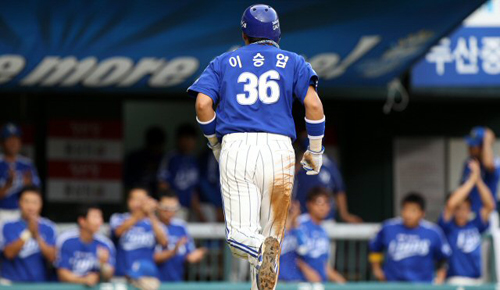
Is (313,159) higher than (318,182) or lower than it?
higher

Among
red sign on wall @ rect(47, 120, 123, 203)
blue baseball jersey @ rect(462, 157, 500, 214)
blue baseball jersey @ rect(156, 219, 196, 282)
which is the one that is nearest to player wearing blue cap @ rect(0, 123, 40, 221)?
blue baseball jersey @ rect(156, 219, 196, 282)

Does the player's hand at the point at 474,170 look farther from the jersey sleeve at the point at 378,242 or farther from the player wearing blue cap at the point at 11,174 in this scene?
the player wearing blue cap at the point at 11,174

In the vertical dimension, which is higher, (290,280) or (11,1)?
(11,1)

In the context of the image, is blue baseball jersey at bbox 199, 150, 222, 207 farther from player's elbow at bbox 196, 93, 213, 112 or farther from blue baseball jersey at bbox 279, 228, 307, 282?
player's elbow at bbox 196, 93, 213, 112

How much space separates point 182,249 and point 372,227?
5.99ft

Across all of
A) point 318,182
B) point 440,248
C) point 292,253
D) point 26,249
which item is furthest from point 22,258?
point 440,248

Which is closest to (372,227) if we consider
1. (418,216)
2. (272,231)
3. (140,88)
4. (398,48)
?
(418,216)

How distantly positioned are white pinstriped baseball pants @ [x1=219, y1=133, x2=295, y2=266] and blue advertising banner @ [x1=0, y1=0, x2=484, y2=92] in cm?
327

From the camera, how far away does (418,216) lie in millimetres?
9914

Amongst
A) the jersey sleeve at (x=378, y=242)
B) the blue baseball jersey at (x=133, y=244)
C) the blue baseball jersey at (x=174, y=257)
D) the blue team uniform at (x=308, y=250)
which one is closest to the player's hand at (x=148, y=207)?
the blue baseball jersey at (x=133, y=244)

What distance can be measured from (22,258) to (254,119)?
3.86 meters

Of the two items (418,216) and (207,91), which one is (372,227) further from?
(207,91)

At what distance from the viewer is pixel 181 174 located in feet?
36.9

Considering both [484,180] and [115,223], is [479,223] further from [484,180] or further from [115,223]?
[115,223]
